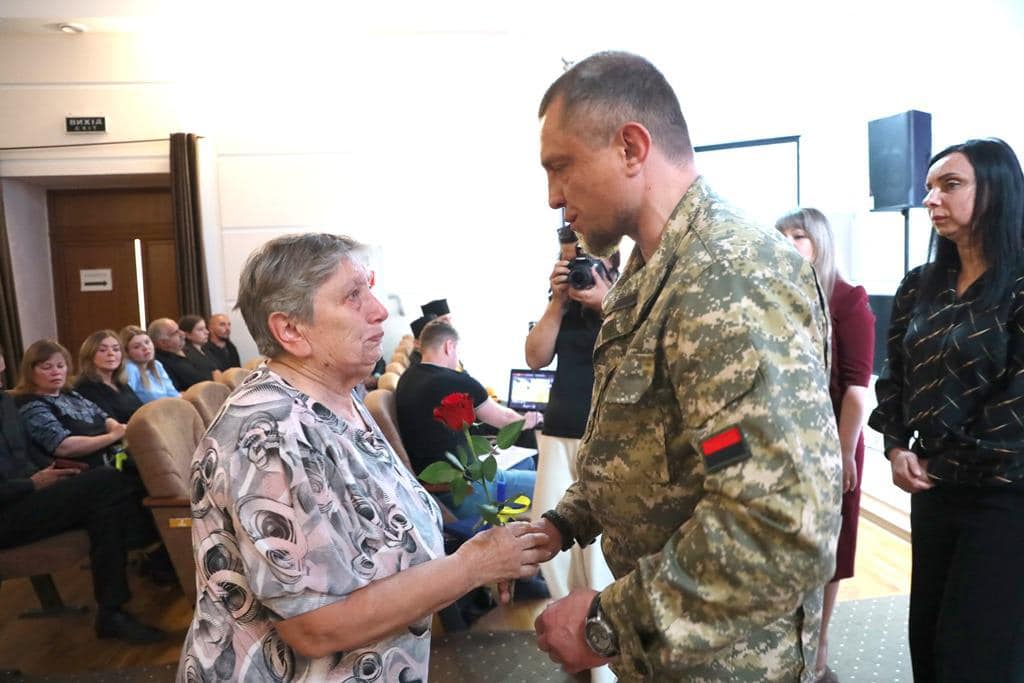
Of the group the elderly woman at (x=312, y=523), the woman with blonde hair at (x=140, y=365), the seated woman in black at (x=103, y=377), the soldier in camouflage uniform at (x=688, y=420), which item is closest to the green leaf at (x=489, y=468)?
the elderly woman at (x=312, y=523)

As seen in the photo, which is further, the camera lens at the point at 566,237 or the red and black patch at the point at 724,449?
the camera lens at the point at 566,237

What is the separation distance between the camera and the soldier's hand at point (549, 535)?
4.57ft

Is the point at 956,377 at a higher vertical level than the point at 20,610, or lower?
higher

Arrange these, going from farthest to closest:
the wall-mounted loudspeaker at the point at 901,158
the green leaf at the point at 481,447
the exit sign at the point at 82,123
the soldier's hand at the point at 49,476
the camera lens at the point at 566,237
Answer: the exit sign at the point at 82,123
the wall-mounted loudspeaker at the point at 901,158
the soldier's hand at the point at 49,476
the camera lens at the point at 566,237
the green leaf at the point at 481,447

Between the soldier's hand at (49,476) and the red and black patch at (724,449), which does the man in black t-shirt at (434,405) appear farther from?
the red and black patch at (724,449)

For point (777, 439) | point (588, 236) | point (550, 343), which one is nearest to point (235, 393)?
point (588, 236)

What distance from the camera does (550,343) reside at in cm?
273

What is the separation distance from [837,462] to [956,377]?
123 centimetres

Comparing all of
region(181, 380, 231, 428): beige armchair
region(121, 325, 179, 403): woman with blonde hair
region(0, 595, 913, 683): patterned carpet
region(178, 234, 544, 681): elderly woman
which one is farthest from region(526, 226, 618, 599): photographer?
region(121, 325, 179, 403): woman with blonde hair

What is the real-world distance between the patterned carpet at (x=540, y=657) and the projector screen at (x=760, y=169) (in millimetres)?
4207

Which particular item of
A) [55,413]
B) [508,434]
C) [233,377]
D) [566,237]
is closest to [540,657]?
[566,237]

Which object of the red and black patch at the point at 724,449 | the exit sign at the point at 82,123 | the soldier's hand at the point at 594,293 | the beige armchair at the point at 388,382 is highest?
the exit sign at the point at 82,123

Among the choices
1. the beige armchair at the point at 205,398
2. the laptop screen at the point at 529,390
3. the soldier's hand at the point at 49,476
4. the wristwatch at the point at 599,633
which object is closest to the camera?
the wristwatch at the point at 599,633

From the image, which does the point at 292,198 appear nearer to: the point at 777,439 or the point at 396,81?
the point at 396,81
